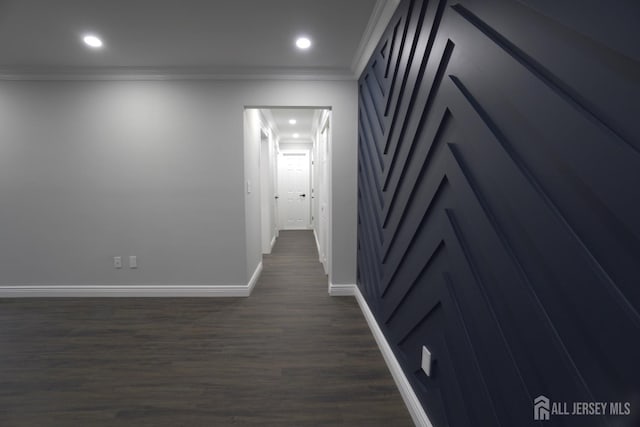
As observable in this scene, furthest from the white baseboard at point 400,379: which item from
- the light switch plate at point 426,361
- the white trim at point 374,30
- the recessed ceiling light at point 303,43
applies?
the recessed ceiling light at point 303,43

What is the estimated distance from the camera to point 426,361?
150 cm

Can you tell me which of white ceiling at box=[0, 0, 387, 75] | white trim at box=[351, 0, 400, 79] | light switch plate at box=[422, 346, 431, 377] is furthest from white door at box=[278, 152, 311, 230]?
light switch plate at box=[422, 346, 431, 377]

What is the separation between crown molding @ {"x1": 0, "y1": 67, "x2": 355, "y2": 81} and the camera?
321cm

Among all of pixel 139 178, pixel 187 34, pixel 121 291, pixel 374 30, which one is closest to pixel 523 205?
pixel 374 30

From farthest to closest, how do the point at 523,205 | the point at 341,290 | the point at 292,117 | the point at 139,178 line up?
the point at 292,117
the point at 341,290
the point at 139,178
the point at 523,205

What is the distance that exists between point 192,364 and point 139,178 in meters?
2.14

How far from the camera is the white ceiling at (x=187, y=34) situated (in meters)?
2.12

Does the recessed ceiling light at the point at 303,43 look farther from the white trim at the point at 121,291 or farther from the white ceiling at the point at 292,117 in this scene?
the white trim at the point at 121,291

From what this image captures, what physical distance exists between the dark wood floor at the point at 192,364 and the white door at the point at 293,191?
16.1 feet

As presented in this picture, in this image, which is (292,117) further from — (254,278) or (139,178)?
Answer: (254,278)

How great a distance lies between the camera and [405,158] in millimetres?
1787

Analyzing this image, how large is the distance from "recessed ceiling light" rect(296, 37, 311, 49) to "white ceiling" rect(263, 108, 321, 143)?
4.32 feet

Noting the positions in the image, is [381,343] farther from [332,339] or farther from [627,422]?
[627,422]

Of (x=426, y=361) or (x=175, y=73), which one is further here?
(x=175, y=73)
